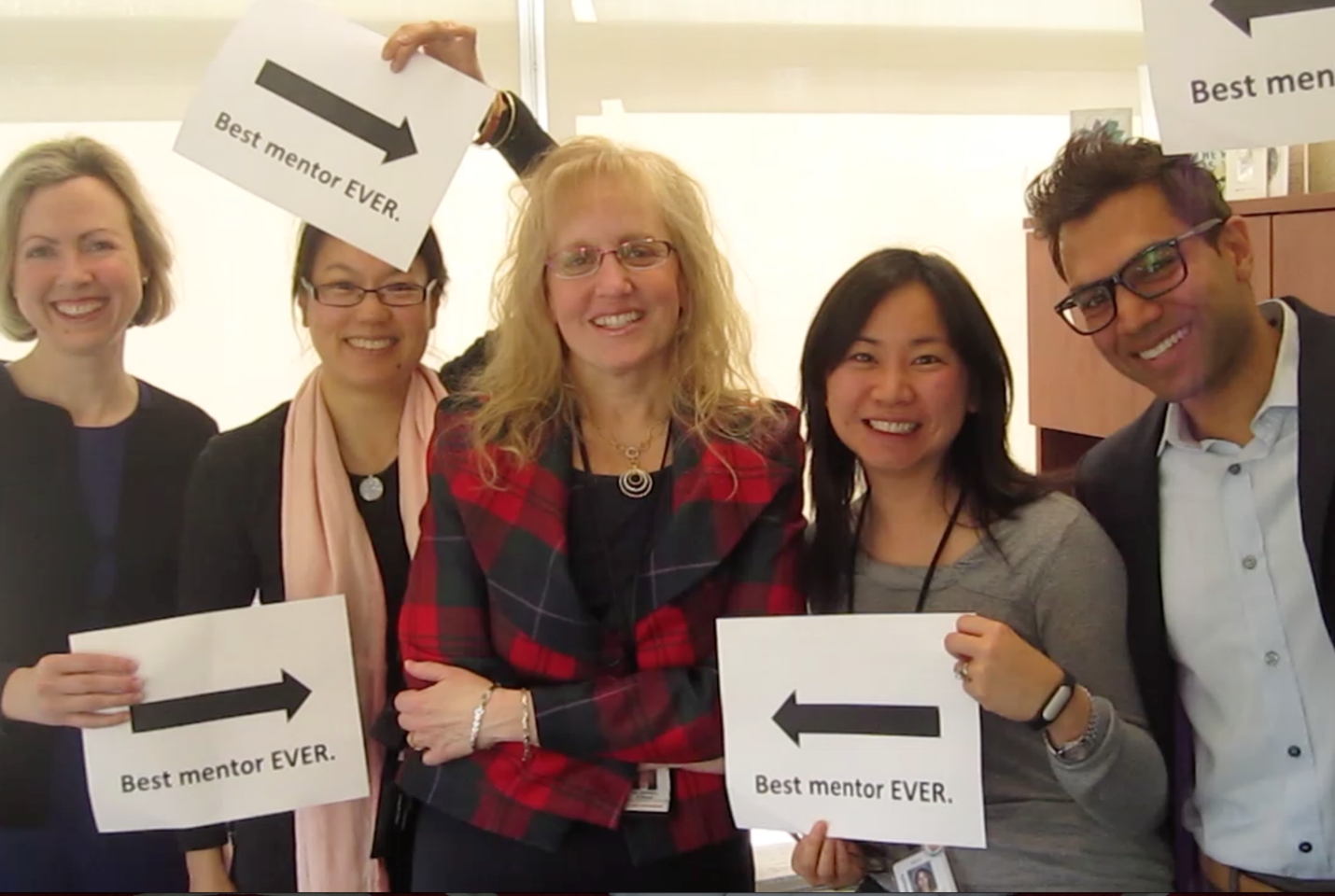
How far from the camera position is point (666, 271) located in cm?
116

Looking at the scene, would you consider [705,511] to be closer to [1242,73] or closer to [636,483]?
[636,483]

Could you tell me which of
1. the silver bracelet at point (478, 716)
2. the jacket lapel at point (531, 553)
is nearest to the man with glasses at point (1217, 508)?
the jacket lapel at point (531, 553)

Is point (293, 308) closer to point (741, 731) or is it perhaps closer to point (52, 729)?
point (52, 729)

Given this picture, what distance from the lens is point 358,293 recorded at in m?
1.25

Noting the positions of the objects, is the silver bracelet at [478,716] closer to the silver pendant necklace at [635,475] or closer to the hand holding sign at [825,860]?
the silver pendant necklace at [635,475]

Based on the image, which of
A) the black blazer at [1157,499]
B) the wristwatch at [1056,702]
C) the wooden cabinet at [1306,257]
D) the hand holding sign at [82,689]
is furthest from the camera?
the wooden cabinet at [1306,257]

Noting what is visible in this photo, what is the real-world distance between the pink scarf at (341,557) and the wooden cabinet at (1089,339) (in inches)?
35.2

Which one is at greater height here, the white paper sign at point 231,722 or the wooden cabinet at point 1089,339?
the wooden cabinet at point 1089,339

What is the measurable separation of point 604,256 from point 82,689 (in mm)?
858

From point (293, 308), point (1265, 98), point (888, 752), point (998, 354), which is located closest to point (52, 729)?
point (293, 308)

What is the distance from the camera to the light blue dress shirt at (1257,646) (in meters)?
1.11

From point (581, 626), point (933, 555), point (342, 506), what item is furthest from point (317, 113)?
point (933, 555)

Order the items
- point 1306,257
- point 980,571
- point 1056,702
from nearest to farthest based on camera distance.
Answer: point 1056,702
point 980,571
point 1306,257

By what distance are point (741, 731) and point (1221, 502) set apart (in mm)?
637
